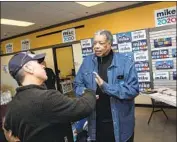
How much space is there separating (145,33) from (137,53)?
0.55 meters

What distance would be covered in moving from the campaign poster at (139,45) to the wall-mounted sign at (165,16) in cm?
52

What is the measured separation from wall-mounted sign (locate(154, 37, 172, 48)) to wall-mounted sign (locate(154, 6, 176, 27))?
0.38m

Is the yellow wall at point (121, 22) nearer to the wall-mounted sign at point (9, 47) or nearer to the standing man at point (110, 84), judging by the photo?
the wall-mounted sign at point (9, 47)

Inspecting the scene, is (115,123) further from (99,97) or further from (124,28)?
(124,28)

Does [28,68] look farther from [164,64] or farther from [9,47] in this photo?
[9,47]

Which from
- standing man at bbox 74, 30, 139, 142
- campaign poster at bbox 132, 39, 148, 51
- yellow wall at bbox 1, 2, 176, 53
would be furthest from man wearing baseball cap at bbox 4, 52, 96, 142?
yellow wall at bbox 1, 2, 176, 53

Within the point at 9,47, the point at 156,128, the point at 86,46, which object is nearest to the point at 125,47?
the point at 86,46

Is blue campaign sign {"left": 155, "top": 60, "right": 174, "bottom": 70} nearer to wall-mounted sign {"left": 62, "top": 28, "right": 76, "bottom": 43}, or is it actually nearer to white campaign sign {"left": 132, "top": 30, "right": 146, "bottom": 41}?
white campaign sign {"left": 132, "top": 30, "right": 146, "bottom": 41}

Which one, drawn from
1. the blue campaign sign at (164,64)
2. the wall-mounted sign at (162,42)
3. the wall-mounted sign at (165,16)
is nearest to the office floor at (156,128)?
the blue campaign sign at (164,64)

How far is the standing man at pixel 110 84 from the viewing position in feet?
5.26

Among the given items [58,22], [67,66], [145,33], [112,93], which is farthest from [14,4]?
[67,66]

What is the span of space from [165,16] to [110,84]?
4.09 m

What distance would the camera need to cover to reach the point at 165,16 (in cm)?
502

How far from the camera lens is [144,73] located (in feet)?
17.9
